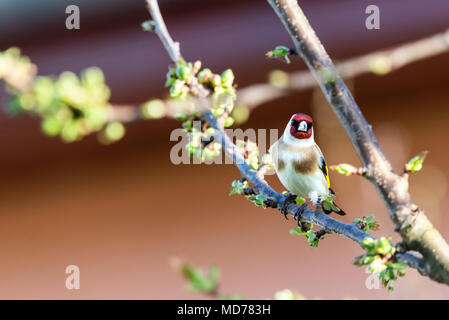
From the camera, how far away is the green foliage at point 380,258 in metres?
0.44

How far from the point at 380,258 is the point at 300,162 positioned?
1.62ft

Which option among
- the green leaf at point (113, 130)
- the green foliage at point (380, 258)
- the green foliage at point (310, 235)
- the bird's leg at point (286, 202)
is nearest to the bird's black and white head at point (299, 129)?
the bird's leg at point (286, 202)

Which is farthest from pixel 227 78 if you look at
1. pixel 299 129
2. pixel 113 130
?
pixel 299 129

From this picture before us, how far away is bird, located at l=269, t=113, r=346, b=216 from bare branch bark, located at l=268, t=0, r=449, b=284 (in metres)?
0.43

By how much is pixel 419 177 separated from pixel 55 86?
1806 millimetres

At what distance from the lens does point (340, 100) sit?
1.34 feet

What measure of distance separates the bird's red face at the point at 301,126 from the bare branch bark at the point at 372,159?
43cm

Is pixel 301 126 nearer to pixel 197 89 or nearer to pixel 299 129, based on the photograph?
pixel 299 129

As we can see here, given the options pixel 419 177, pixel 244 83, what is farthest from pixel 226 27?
pixel 419 177

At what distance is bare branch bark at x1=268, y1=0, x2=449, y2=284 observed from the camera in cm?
41

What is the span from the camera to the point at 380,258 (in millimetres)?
443

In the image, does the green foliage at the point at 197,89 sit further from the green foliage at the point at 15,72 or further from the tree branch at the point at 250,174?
the green foliage at the point at 15,72

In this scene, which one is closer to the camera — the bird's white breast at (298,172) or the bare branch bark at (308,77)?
the bare branch bark at (308,77)

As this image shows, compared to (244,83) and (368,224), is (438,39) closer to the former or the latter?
(368,224)
